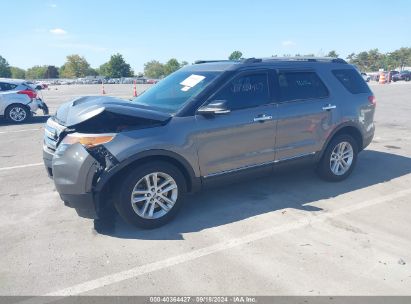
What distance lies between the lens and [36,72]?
159625 millimetres

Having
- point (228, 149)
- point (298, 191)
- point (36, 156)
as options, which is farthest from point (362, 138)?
point (36, 156)

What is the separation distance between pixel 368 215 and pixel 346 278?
1488 millimetres

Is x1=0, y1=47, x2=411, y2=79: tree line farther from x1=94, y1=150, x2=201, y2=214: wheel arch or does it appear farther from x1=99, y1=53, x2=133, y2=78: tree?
x1=94, y1=150, x2=201, y2=214: wheel arch

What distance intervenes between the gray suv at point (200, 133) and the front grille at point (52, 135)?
0.5 inches

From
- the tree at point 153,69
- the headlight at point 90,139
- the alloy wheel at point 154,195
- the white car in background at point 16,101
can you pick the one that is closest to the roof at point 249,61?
the alloy wheel at point 154,195

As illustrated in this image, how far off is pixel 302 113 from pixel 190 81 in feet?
5.30

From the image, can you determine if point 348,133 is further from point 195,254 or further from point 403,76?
point 403,76

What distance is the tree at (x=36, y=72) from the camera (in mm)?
155875

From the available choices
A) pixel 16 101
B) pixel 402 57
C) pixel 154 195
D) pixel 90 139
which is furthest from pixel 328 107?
pixel 402 57

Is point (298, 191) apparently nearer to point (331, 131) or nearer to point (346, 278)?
point (331, 131)

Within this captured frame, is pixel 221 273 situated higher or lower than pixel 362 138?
lower

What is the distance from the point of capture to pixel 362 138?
5.57m

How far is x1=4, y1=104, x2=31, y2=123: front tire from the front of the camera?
12.0 metres

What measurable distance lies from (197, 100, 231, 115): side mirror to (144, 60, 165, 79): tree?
143148mm
